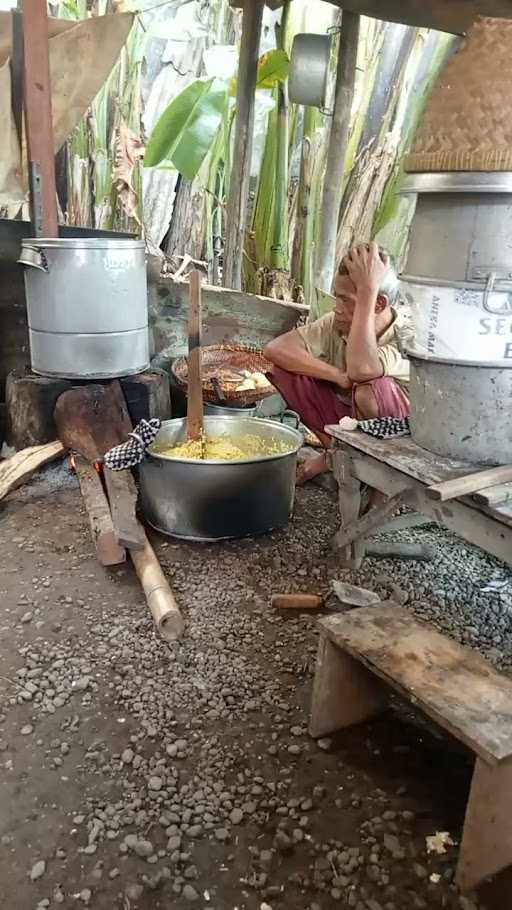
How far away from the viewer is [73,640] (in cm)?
226

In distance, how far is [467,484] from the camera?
1954mm

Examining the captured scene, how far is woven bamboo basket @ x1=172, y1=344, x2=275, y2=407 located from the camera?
149 inches

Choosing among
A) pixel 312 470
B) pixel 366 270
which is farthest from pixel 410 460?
pixel 312 470

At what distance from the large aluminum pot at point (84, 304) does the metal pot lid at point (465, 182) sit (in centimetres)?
163

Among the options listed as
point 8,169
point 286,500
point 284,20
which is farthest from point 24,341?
point 284,20

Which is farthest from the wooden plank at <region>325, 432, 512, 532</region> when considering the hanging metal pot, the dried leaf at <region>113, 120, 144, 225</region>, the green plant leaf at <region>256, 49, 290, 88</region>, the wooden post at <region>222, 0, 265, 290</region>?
the dried leaf at <region>113, 120, 144, 225</region>

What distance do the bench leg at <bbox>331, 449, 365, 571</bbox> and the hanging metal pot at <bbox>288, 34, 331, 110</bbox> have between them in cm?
227

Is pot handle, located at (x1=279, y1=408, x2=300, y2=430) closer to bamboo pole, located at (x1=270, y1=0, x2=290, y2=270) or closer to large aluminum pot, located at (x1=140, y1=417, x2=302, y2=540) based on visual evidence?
large aluminum pot, located at (x1=140, y1=417, x2=302, y2=540)

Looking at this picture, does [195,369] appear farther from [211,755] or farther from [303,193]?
[303,193]

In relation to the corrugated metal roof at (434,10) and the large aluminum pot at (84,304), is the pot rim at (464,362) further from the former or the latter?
the corrugated metal roof at (434,10)

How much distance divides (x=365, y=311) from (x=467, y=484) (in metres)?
1.02

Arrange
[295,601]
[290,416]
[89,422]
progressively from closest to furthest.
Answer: [295,601] → [89,422] → [290,416]

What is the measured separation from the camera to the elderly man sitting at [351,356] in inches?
108

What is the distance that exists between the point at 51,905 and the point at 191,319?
6.91ft
